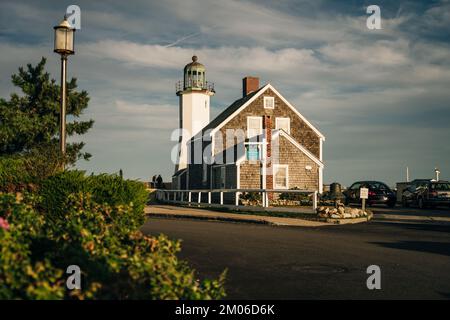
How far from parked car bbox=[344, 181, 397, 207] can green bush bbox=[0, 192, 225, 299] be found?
31.2 metres

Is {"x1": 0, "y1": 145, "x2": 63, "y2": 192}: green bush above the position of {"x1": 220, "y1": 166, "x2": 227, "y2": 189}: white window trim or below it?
below

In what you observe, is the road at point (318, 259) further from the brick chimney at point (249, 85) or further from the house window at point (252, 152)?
the brick chimney at point (249, 85)

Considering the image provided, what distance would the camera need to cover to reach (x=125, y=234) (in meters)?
6.06

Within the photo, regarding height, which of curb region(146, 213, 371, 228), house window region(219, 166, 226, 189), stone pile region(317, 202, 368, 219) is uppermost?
house window region(219, 166, 226, 189)

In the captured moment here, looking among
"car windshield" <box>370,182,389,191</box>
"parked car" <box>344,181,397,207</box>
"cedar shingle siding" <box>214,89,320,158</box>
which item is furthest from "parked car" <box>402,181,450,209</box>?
"cedar shingle siding" <box>214,89,320,158</box>

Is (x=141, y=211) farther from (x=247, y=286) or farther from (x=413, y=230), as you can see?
(x=413, y=230)

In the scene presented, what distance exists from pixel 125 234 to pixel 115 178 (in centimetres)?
584

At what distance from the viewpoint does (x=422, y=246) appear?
14.2 meters

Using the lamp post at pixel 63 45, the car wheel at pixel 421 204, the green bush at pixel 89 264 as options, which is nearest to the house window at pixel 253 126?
the car wheel at pixel 421 204

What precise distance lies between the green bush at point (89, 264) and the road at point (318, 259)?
8.65 ft

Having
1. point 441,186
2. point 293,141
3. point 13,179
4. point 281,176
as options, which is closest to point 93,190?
point 13,179

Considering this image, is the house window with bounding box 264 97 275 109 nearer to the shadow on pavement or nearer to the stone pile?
the stone pile

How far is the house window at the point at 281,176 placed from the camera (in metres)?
37.3

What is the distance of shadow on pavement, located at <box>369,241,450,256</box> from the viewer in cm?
1333
